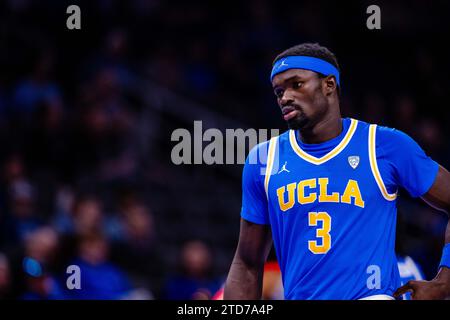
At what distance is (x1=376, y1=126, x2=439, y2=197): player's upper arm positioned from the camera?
14.2 feet

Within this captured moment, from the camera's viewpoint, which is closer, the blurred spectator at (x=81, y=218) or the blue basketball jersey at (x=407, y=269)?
the blue basketball jersey at (x=407, y=269)

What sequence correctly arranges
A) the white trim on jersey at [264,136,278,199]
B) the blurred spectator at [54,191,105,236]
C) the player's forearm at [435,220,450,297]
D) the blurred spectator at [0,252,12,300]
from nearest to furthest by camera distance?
1. the player's forearm at [435,220,450,297]
2. the white trim on jersey at [264,136,278,199]
3. the blurred spectator at [0,252,12,300]
4. the blurred spectator at [54,191,105,236]

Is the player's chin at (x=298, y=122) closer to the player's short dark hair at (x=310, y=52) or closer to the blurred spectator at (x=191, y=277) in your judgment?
the player's short dark hair at (x=310, y=52)

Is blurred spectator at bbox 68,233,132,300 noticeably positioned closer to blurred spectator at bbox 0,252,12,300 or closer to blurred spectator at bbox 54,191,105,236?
blurred spectator at bbox 54,191,105,236

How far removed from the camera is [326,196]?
171 inches

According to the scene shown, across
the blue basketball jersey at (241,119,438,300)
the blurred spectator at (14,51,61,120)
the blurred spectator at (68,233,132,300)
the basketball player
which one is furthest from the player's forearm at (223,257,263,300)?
the blurred spectator at (14,51,61,120)

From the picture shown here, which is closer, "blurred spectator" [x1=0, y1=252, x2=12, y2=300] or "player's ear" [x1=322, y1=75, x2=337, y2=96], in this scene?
"player's ear" [x1=322, y1=75, x2=337, y2=96]

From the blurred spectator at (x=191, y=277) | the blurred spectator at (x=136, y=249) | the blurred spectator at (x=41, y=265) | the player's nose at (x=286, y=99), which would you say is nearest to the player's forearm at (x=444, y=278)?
the player's nose at (x=286, y=99)

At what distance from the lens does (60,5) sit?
1177 centimetres

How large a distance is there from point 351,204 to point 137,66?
26.9 ft

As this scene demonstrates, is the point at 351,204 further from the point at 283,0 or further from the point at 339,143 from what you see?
the point at 283,0

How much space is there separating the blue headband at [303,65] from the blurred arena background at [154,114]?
11.7 ft

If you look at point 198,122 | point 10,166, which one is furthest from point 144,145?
point 10,166

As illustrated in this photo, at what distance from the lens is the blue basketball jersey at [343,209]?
13.9ft
